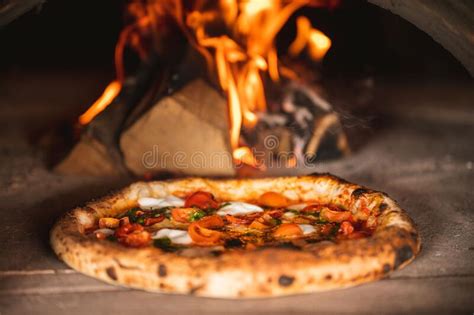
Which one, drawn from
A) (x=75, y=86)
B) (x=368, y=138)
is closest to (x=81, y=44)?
(x=75, y=86)

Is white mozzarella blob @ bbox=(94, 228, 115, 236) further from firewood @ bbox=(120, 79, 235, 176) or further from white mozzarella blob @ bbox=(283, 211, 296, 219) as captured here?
firewood @ bbox=(120, 79, 235, 176)

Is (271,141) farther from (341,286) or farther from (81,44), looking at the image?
(81,44)

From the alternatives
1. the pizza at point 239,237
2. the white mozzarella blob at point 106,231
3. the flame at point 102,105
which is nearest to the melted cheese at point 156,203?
the pizza at point 239,237

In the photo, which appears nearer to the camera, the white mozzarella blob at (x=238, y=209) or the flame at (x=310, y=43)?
the white mozzarella blob at (x=238, y=209)

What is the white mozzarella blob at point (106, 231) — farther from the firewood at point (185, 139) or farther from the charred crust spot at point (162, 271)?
the firewood at point (185, 139)

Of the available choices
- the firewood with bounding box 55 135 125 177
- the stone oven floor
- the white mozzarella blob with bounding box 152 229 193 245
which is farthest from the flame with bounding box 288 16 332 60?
the white mozzarella blob with bounding box 152 229 193 245

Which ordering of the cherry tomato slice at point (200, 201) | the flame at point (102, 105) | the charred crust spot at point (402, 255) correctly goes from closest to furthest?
the charred crust spot at point (402, 255)
the cherry tomato slice at point (200, 201)
the flame at point (102, 105)
